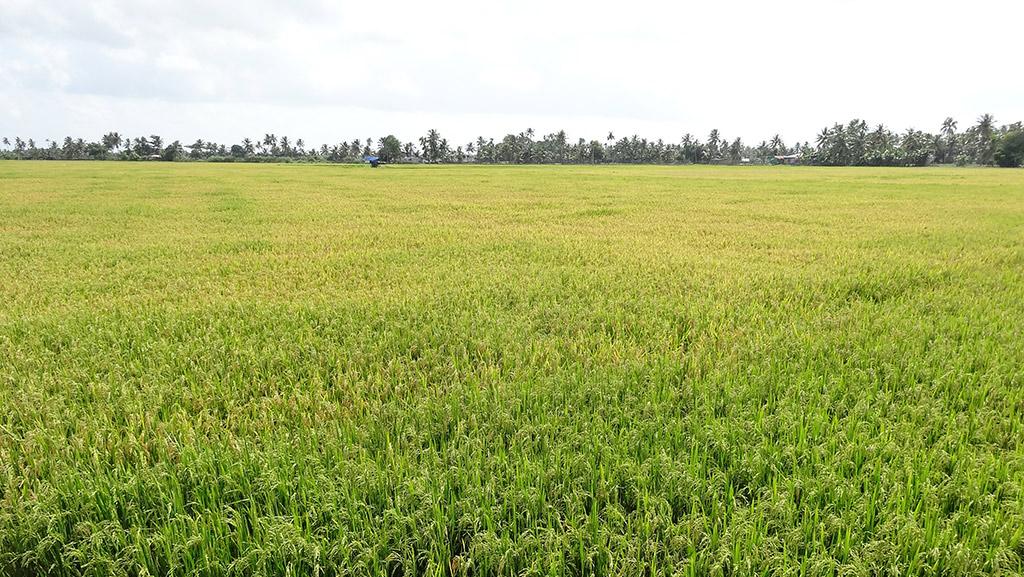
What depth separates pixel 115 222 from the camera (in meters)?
12.9

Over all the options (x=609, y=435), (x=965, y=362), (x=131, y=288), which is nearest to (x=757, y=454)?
(x=609, y=435)

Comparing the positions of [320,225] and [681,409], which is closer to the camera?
[681,409]

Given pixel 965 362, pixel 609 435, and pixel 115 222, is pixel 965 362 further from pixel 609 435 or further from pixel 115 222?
pixel 115 222

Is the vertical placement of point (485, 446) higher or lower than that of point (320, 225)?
lower

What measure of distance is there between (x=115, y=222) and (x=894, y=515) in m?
16.3

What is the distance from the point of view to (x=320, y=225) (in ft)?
41.3

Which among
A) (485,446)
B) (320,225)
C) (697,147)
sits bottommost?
(485,446)

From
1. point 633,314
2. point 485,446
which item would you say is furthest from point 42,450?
point 633,314

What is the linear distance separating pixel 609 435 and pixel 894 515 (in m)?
1.32

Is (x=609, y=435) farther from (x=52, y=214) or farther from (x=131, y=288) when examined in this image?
(x=52, y=214)

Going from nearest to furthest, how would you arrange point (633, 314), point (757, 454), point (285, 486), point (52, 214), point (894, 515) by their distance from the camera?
point (894, 515) < point (285, 486) < point (757, 454) < point (633, 314) < point (52, 214)

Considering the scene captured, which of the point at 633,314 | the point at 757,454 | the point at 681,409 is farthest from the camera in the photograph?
the point at 633,314

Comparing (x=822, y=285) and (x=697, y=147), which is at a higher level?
(x=697, y=147)

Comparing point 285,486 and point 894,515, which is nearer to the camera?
point 894,515
